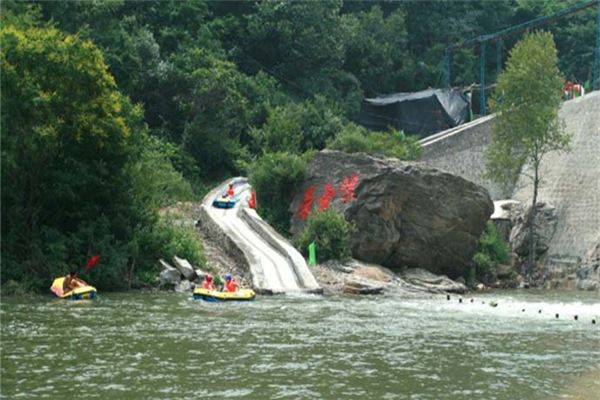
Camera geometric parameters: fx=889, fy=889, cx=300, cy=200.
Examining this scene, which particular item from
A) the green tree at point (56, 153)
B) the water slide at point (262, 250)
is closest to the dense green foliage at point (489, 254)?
the water slide at point (262, 250)

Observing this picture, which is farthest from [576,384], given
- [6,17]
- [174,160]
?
[174,160]

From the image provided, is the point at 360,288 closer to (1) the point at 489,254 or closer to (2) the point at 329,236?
(2) the point at 329,236

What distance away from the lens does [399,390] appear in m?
15.2

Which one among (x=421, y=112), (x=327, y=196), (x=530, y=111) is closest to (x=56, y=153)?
(x=327, y=196)

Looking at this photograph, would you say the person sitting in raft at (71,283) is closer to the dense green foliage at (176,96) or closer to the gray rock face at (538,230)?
the dense green foliage at (176,96)

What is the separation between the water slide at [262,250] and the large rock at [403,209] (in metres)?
2.10

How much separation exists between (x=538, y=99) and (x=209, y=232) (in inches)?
748

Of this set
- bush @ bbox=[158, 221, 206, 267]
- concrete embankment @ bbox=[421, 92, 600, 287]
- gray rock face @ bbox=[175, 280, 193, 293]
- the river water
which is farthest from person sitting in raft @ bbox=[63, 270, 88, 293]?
concrete embankment @ bbox=[421, 92, 600, 287]

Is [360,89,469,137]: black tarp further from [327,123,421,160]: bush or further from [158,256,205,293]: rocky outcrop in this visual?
[158,256,205,293]: rocky outcrop

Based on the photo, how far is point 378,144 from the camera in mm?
47688

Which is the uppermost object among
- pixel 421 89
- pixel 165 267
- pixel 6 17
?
pixel 421 89

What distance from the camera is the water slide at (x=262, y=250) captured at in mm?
31953

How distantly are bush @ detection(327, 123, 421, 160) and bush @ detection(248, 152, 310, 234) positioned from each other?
4.76 meters

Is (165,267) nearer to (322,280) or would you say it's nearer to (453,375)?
(322,280)
